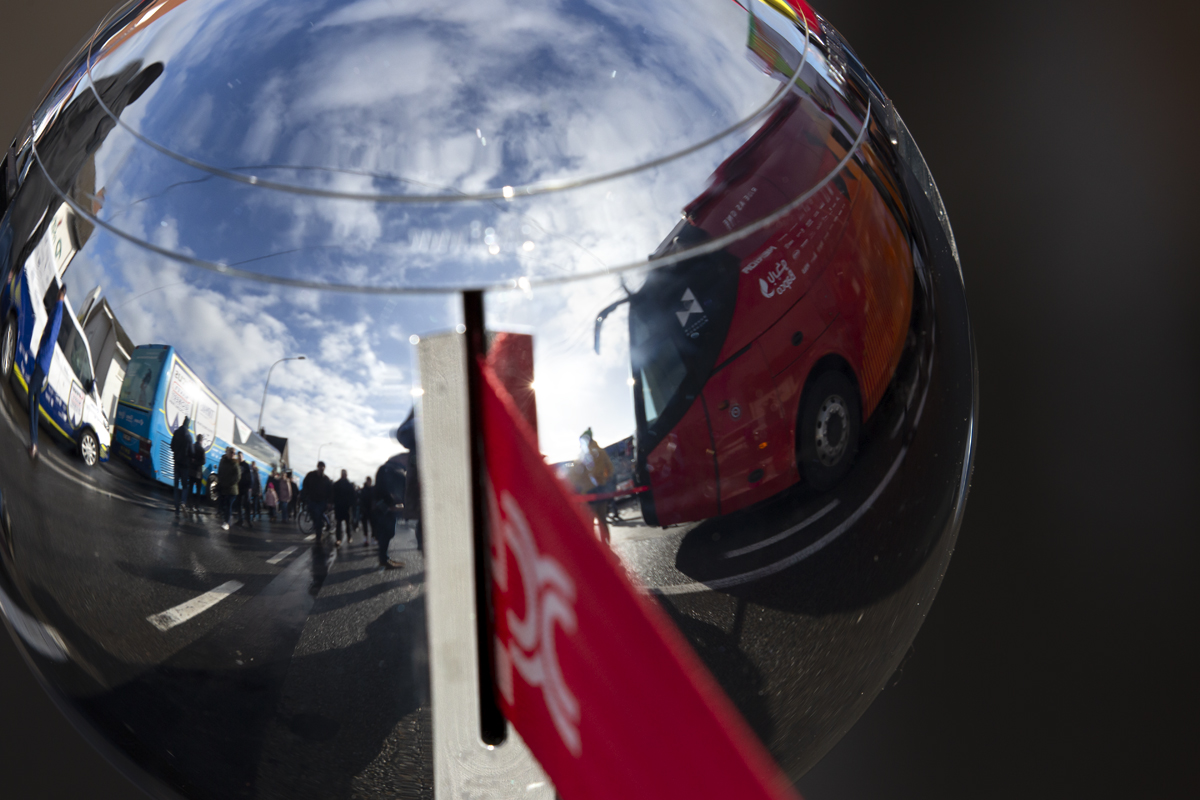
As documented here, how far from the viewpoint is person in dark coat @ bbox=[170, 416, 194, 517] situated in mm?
344

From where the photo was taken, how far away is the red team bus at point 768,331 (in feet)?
1.11

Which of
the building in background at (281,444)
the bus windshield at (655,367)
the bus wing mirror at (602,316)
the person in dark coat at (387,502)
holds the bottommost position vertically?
the person in dark coat at (387,502)

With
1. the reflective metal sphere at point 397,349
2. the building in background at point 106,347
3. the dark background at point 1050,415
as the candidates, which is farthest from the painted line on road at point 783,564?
the dark background at point 1050,415

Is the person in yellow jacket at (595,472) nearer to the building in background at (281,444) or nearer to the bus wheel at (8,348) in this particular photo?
the building in background at (281,444)

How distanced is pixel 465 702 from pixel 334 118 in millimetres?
221

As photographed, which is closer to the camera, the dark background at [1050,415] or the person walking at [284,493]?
the person walking at [284,493]

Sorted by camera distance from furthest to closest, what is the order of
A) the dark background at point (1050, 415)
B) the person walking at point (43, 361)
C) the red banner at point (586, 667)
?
1. the dark background at point (1050, 415)
2. the person walking at point (43, 361)
3. the red banner at point (586, 667)

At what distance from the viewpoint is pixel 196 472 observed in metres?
0.35

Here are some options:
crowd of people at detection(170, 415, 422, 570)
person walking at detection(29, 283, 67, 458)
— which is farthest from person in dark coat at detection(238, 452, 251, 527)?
person walking at detection(29, 283, 67, 458)

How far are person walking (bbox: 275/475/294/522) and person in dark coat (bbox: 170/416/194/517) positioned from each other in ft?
0.12

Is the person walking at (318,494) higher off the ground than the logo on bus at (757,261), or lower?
lower

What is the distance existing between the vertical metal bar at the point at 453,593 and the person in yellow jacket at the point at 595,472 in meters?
0.04

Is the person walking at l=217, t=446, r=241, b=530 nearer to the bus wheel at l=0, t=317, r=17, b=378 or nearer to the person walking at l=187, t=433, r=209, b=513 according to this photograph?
the person walking at l=187, t=433, r=209, b=513

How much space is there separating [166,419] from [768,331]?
219 millimetres
